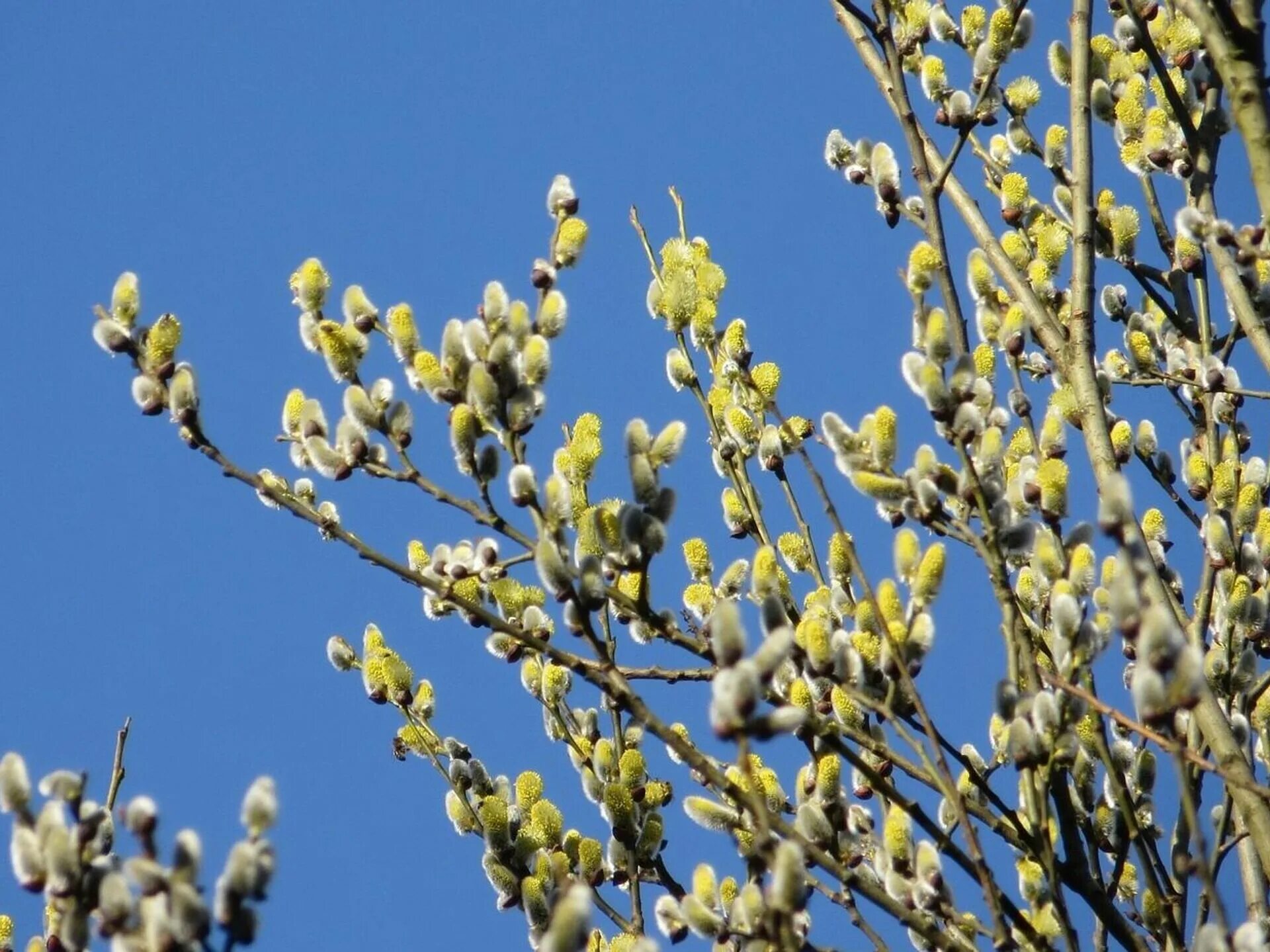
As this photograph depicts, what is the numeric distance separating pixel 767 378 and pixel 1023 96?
0.91 m

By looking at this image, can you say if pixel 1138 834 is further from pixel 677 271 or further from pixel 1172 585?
pixel 677 271

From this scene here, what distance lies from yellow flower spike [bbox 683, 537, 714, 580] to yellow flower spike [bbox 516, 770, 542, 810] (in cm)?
43

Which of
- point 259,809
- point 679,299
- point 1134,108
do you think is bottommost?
point 259,809

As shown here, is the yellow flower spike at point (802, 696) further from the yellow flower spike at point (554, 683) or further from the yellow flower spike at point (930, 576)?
the yellow flower spike at point (554, 683)

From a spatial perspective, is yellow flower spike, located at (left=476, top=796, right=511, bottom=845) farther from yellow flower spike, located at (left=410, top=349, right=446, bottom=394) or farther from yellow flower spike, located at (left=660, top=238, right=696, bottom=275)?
yellow flower spike, located at (left=660, top=238, right=696, bottom=275)

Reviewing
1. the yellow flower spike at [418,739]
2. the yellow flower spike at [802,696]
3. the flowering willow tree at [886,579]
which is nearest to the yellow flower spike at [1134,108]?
the flowering willow tree at [886,579]

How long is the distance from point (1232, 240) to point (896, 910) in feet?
2.86

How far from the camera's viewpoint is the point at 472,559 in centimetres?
213

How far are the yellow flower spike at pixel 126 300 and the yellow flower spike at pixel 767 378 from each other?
3.22 ft

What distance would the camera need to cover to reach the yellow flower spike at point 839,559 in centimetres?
212

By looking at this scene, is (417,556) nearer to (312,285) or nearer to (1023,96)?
(312,285)

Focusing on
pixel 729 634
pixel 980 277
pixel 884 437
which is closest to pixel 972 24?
pixel 980 277

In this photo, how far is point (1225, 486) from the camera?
2.56m

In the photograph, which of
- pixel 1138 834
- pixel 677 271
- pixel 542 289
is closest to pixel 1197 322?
pixel 677 271
